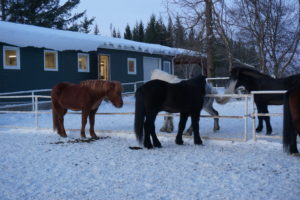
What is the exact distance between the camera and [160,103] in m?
6.01

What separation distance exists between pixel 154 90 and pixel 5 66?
9340 mm

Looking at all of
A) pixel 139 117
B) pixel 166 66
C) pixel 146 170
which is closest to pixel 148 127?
pixel 139 117

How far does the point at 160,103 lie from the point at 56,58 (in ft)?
33.1

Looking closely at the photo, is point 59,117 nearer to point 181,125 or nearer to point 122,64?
point 181,125

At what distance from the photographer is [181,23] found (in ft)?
48.0

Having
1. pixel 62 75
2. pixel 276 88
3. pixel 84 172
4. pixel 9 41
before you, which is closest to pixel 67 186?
pixel 84 172

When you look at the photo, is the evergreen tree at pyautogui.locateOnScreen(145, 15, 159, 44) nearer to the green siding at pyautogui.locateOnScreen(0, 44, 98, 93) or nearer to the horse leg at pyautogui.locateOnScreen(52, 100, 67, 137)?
the green siding at pyautogui.locateOnScreen(0, 44, 98, 93)

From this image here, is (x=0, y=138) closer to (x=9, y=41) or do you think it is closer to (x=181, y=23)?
(x=9, y=41)

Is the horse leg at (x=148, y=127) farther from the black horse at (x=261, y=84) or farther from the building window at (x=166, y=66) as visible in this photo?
the building window at (x=166, y=66)

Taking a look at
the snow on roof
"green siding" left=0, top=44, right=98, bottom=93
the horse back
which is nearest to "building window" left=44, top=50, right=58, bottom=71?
"green siding" left=0, top=44, right=98, bottom=93

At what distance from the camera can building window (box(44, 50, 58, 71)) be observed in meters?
14.6

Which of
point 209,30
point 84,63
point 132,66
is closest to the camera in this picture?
point 209,30

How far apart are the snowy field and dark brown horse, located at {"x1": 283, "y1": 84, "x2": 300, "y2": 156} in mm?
198

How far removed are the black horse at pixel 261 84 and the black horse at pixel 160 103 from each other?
157 cm
